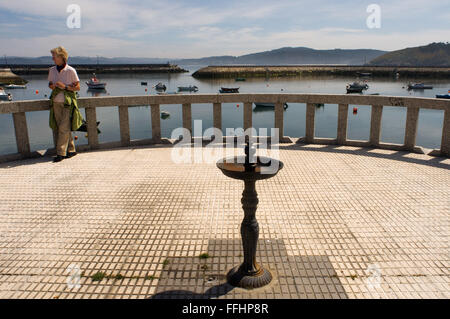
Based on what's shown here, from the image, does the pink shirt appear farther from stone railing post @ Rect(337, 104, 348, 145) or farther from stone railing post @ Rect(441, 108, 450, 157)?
stone railing post @ Rect(441, 108, 450, 157)

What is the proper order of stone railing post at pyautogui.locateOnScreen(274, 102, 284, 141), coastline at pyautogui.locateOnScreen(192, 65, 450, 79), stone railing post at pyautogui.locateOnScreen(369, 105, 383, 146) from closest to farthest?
1. stone railing post at pyautogui.locateOnScreen(369, 105, 383, 146)
2. stone railing post at pyautogui.locateOnScreen(274, 102, 284, 141)
3. coastline at pyautogui.locateOnScreen(192, 65, 450, 79)

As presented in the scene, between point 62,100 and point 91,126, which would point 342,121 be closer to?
point 91,126

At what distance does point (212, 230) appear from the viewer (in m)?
5.70

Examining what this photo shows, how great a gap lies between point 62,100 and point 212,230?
6217 mm

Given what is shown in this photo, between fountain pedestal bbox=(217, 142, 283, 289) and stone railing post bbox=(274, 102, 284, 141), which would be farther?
stone railing post bbox=(274, 102, 284, 141)

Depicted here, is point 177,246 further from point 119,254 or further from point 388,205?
point 388,205

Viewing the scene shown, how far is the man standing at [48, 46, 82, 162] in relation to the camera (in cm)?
946

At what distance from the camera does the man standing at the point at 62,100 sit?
9.46m

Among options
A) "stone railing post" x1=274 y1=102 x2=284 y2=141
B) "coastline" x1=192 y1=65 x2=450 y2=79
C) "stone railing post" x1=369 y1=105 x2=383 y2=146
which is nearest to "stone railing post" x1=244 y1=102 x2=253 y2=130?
"stone railing post" x1=274 y1=102 x2=284 y2=141

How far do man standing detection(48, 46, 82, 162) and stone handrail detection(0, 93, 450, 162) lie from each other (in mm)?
618

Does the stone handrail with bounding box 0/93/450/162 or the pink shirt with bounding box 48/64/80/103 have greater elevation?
the pink shirt with bounding box 48/64/80/103

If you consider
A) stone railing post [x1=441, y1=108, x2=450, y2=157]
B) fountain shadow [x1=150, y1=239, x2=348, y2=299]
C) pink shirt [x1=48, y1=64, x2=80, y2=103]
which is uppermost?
pink shirt [x1=48, y1=64, x2=80, y2=103]

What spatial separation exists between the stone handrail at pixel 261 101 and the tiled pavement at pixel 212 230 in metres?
1.14

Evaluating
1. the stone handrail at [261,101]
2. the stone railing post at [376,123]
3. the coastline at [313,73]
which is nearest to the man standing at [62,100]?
the stone handrail at [261,101]
